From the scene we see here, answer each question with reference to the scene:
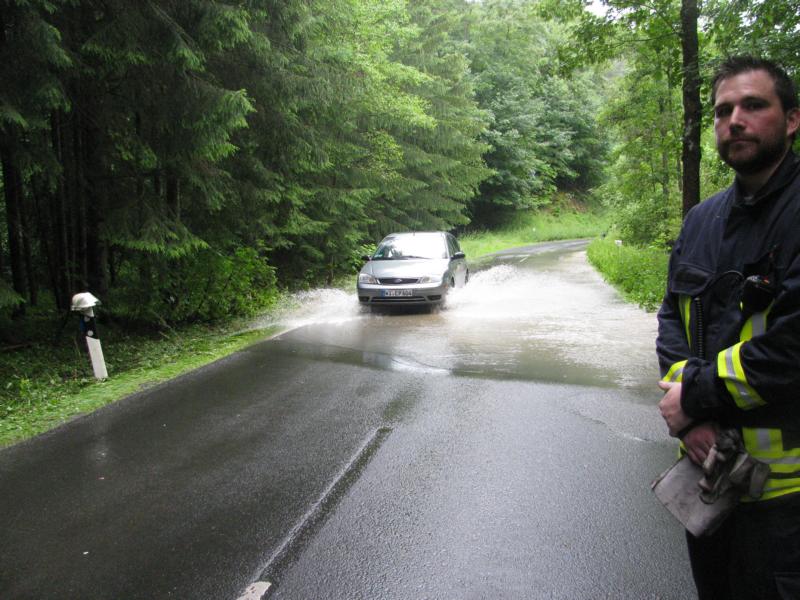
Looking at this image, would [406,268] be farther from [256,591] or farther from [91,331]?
[256,591]

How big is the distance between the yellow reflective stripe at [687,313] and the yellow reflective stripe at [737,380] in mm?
278

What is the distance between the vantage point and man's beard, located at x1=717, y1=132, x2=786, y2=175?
188 cm

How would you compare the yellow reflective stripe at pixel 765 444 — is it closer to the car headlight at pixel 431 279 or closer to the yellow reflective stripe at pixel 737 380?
the yellow reflective stripe at pixel 737 380

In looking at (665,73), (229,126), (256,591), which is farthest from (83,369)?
(665,73)

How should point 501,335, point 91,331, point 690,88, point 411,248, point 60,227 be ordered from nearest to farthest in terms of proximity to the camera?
1. point 91,331
2. point 501,335
3. point 690,88
4. point 60,227
5. point 411,248

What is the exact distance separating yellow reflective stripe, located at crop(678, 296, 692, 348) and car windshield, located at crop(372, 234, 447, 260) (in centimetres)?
1154

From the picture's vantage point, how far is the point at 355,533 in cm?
354

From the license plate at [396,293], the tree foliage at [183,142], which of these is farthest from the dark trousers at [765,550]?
the license plate at [396,293]

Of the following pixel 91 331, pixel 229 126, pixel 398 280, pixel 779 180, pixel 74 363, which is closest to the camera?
pixel 779 180

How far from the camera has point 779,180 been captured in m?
1.86

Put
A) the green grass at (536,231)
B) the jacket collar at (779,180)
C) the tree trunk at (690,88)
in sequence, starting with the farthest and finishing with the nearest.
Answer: the green grass at (536,231)
the tree trunk at (690,88)
the jacket collar at (779,180)

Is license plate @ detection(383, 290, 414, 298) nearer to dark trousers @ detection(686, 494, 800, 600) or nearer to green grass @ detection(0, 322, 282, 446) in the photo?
green grass @ detection(0, 322, 282, 446)

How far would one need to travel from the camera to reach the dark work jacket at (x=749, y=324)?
1.69 metres

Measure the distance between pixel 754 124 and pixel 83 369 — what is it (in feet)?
30.1
